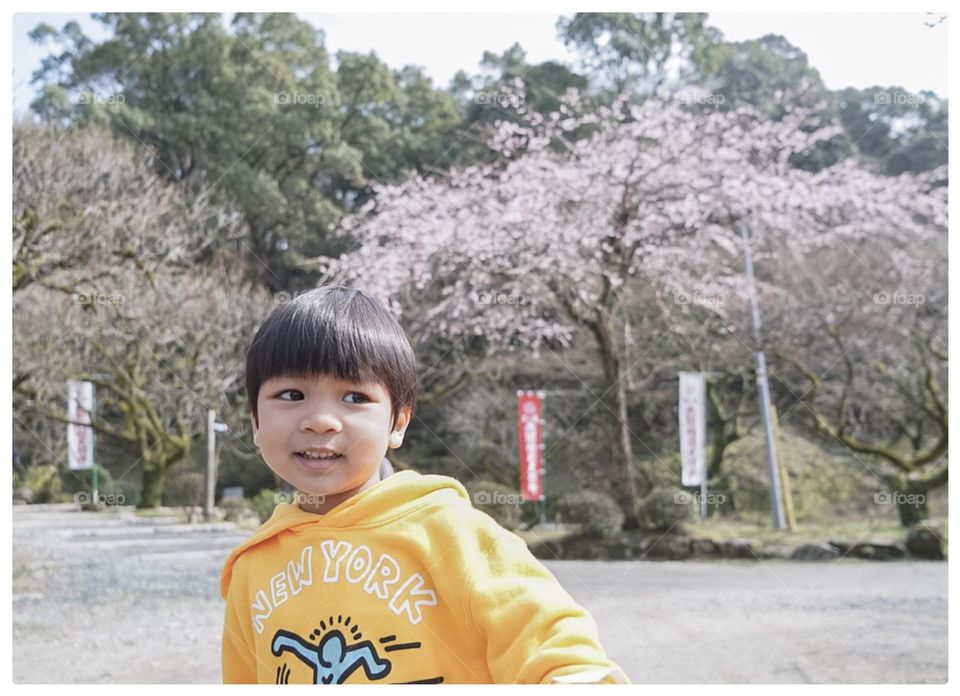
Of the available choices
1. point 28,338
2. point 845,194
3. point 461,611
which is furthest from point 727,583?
point 461,611

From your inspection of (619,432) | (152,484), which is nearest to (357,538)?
(619,432)

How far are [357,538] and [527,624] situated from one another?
16 cm

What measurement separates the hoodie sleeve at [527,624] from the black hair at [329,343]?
0.55 ft

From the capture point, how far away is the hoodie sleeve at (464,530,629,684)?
64 centimetres

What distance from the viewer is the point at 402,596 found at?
0.75m

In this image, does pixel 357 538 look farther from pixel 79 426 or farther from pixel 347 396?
pixel 79 426

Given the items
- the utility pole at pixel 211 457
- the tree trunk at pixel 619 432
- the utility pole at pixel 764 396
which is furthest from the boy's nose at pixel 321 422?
the utility pole at pixel 764 396

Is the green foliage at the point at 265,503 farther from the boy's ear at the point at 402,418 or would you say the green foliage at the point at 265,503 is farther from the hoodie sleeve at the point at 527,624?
the hoodie sleeve at the point at 527,624

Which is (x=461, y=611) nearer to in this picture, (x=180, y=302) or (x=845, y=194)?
(x=180, y=302)

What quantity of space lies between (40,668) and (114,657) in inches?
8.0

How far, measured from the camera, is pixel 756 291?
4.70m

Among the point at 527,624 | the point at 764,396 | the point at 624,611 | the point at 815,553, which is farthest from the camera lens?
the point at 764,396

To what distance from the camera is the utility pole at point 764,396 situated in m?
4.56

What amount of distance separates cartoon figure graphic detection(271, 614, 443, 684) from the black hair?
0.59ft
